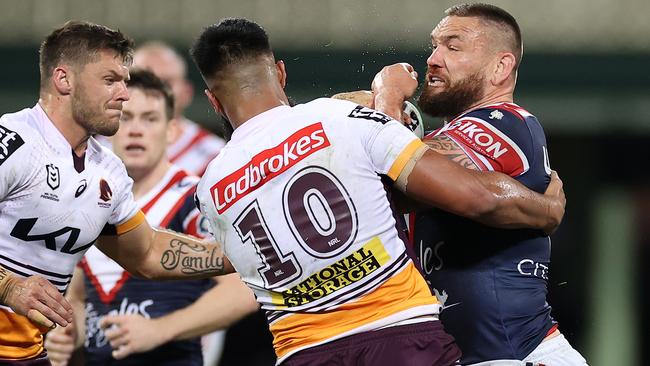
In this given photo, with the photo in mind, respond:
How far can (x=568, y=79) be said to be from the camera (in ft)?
42.0

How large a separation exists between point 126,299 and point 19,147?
A: 2122 mm

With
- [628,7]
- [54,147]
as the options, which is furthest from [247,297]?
[628,7]

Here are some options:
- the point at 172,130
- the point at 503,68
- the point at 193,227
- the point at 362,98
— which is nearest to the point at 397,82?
the point at 362,98

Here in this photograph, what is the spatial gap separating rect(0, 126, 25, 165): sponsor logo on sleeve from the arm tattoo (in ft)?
6.04

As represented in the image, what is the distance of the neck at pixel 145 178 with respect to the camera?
7719mm

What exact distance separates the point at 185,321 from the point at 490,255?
2701 millimetres

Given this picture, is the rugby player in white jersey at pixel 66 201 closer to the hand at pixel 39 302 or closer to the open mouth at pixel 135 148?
the hand at pixel 39 302

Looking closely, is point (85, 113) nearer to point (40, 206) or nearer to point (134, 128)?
point (40, 206)

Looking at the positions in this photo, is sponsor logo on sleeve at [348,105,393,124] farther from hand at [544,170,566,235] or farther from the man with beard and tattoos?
hand at [544,170,566,235]

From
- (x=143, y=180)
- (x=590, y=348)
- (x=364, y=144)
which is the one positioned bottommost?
(x=590, y=348)

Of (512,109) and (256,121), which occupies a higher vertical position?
(256,121)

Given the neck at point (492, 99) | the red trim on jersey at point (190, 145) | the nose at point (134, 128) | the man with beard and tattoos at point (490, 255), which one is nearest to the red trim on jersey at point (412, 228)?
the man with beard and tattoos at point (490, 255)

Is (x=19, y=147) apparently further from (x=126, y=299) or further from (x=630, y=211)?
(x=630, y=211)

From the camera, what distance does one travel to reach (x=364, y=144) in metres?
4.68
